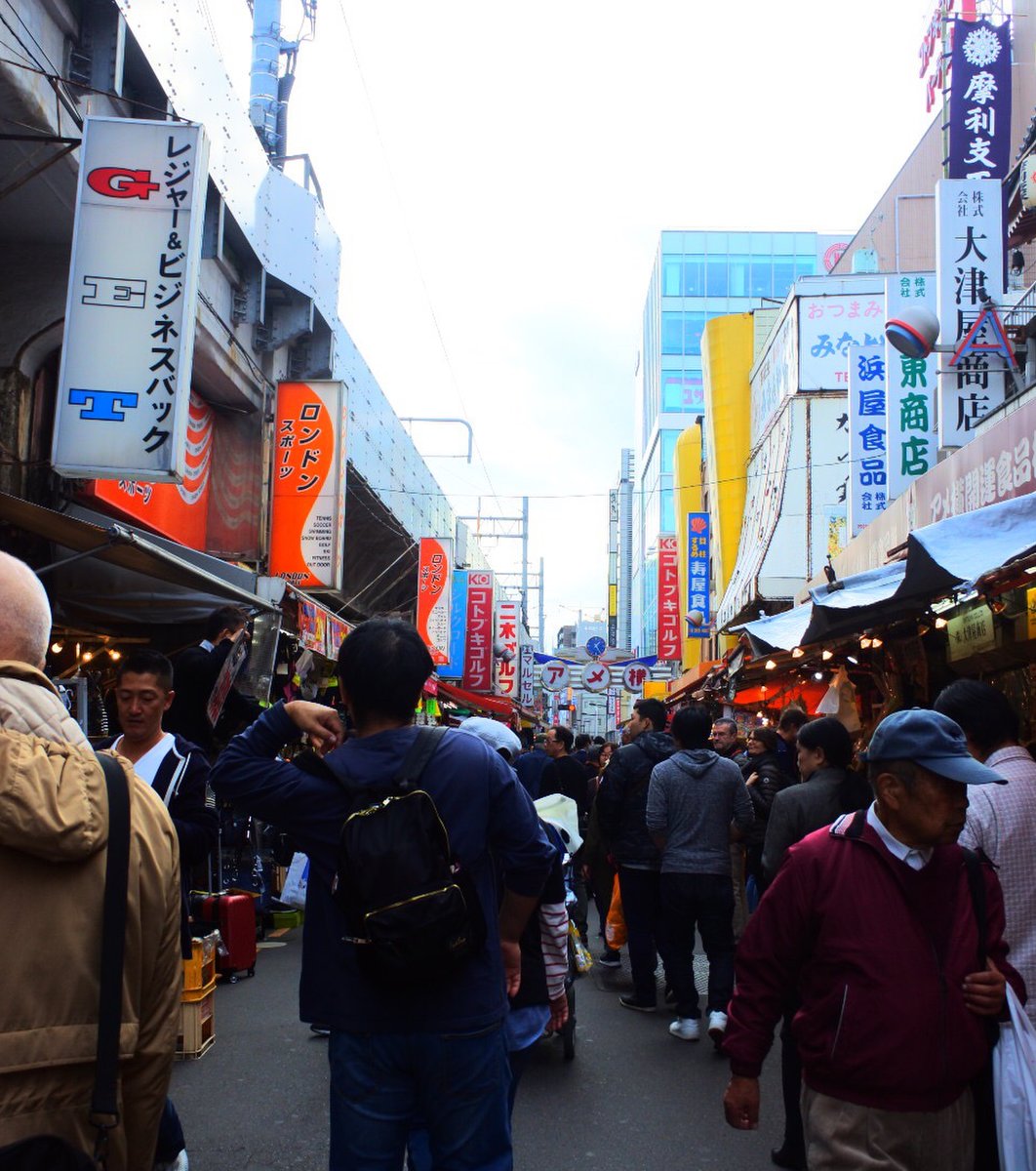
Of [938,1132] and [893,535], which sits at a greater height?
[893,535]

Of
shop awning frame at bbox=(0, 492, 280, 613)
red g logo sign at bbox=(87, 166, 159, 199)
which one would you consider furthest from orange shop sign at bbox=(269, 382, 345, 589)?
red g logo sign at bbox=(87, 166, 159, 199)

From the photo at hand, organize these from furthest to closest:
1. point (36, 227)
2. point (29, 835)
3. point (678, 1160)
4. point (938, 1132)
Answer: point (36, 227) → point (678, 1160) → point (938, 1132) → point (29, 835)

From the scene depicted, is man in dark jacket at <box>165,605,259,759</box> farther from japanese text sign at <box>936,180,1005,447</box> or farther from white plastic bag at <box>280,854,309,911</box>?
japanese text sign at <box>936,180,1005,447</box>

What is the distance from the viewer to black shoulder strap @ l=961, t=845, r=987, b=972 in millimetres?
2672

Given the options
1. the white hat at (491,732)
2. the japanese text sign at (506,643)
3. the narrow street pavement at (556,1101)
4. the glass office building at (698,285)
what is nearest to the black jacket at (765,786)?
Answer: the narrow street pavement at (556,1101)

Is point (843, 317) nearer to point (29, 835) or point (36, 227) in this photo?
point (36, 227)

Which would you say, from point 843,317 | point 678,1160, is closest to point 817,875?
point 678,1160

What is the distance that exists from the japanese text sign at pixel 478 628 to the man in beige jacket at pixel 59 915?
970 inches

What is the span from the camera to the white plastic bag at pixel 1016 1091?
8.25 feet

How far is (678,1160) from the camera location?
4.50m

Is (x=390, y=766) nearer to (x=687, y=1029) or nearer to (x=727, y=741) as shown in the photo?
(x=687, y=1029)

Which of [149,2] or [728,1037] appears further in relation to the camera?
[149,2]

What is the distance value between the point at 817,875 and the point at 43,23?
8.52 meters

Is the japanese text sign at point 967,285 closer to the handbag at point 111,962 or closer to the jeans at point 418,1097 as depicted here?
the jeans at point 418,1097
